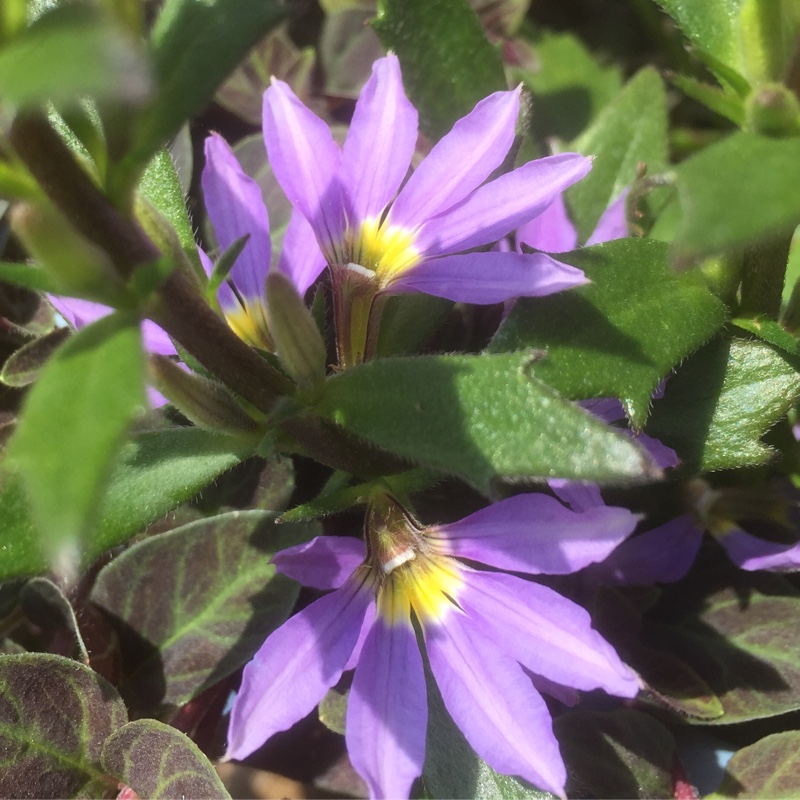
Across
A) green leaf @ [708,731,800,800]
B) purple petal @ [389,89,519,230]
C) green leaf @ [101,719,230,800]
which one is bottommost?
green leaf @ [708,731,800,800]

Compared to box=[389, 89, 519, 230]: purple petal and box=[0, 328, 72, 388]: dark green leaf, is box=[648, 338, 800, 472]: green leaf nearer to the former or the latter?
box=[389, 89, 519, 230]: purple petal

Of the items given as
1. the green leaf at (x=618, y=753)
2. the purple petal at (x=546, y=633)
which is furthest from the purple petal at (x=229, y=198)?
the green leaf at (x=618, y=753)

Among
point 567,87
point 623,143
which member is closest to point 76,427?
point 623,143

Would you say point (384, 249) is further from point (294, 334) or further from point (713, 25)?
point (713, 25)

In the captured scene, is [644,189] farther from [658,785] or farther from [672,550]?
[658,785]

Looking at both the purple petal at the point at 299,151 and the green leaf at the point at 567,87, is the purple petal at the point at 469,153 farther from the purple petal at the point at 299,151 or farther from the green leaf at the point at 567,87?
the green leaf at the point at 567,87

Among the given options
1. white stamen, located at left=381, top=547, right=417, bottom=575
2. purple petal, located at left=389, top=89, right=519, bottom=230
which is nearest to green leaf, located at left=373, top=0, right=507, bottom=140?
purple petal, located at left=389, top=89, right=519, bottom=230
